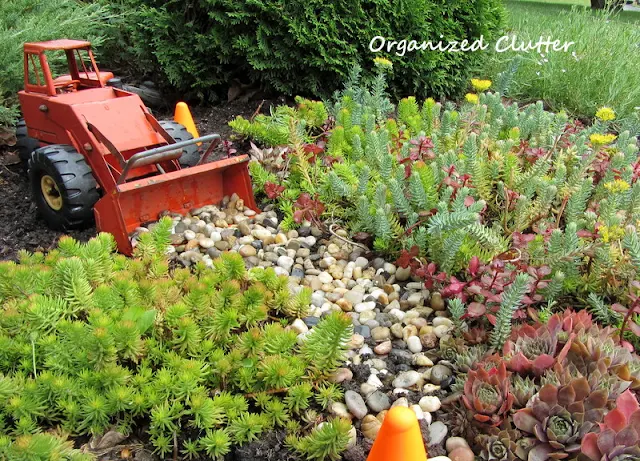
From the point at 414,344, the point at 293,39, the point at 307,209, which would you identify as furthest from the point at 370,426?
the point at 293,39

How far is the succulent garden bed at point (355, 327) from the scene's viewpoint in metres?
1.94

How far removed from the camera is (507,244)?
2.92 metres

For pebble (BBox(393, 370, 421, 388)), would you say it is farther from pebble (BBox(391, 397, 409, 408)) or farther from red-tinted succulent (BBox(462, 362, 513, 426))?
red-tinted succulent (BBox(462, 362, 513, 426))

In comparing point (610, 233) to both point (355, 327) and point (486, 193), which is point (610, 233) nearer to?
point (486, 193)

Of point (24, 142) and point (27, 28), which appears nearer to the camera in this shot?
point (24, 142)

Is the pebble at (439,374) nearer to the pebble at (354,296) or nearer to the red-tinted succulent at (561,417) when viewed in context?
the red-tinted succulent at (561,417)

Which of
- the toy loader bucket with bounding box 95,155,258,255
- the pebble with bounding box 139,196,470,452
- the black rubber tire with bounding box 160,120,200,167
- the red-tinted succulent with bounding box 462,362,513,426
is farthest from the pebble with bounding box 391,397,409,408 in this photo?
the black rubber tire with bounding box 160,120,200,167

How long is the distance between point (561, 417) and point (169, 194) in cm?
245

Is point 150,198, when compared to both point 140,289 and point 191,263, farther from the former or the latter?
point 140,289

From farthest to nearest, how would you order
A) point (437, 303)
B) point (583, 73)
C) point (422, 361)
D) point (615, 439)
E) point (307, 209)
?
point (583, 73)
point (307, 209)
point (437, 303)
point (422, 361)
point (615, 439)

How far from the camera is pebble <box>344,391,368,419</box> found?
84.4 inches

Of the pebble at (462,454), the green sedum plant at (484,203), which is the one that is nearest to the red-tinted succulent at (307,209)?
the green sedum plant at (484,203)

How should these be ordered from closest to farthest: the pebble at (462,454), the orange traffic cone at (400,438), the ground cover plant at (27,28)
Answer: the orange traffic cone at (400,438), the pebble at (462,454), the ground cover plant at (27,28)

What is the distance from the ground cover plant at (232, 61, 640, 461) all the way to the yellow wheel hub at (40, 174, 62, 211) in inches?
46.9
